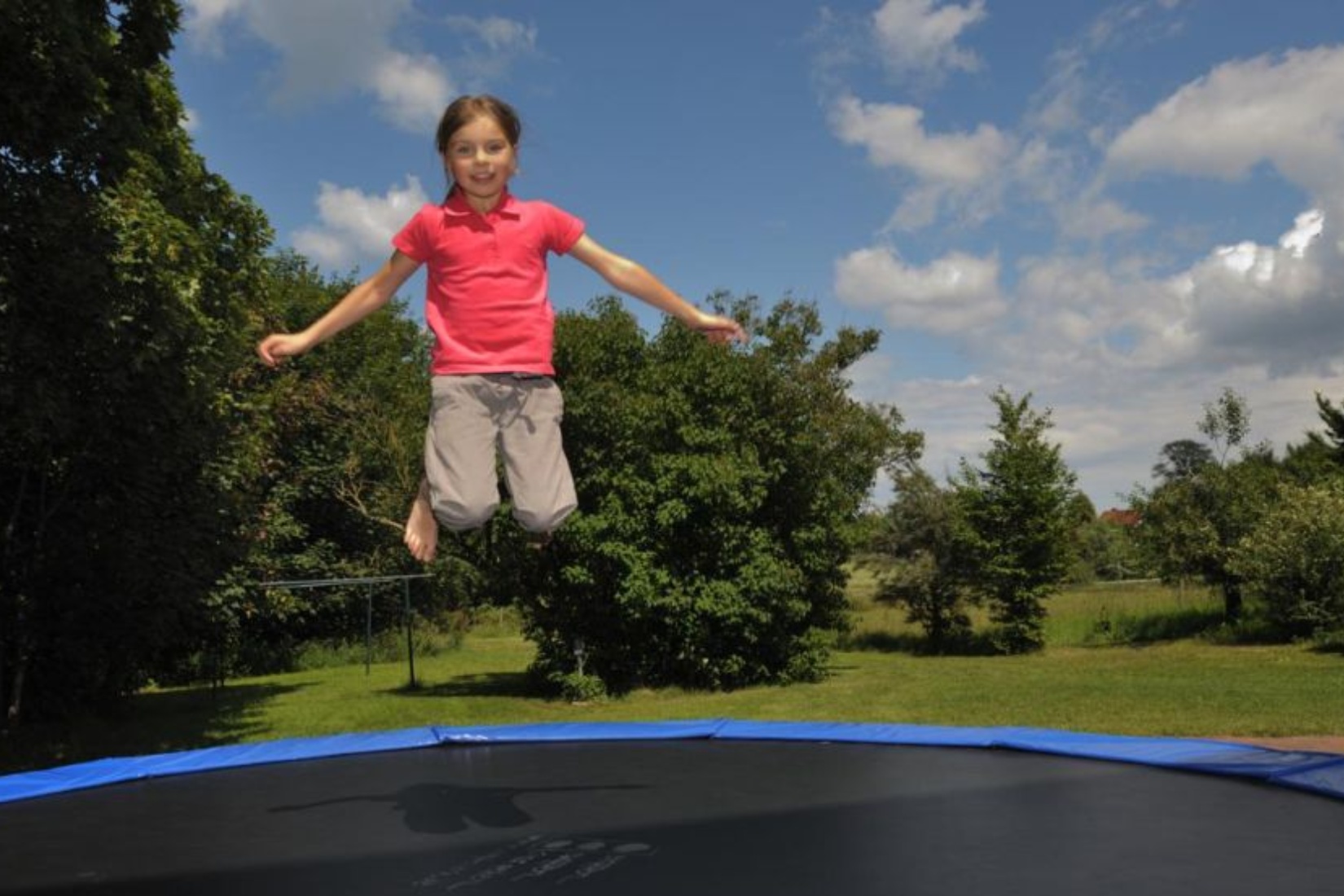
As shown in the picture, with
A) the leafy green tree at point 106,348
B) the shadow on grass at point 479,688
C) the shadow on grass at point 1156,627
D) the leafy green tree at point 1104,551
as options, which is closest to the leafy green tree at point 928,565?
the shadow on grass at point 1156,627

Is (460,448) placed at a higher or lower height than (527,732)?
higher

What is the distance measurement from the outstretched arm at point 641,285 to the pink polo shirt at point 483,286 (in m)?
0.15

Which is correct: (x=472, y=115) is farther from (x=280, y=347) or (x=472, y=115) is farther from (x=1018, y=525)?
(x=1018, y=525)

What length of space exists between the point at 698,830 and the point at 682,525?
640 centimetres

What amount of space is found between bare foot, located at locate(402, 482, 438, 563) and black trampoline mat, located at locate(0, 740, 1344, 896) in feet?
2.80

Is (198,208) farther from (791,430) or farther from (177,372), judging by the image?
(791,430)

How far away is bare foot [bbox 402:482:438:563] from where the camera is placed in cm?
260

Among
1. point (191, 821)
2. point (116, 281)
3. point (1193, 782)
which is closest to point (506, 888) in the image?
point (191, 821)

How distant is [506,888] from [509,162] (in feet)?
5.97

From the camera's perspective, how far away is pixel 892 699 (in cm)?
933

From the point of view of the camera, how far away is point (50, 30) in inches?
213

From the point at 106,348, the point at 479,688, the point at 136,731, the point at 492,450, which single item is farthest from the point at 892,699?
the point at 492,450

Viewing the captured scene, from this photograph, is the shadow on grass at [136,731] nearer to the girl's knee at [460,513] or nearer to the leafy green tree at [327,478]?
the leafy green tree at [327,478]

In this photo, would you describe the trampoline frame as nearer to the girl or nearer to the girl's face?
the girl
